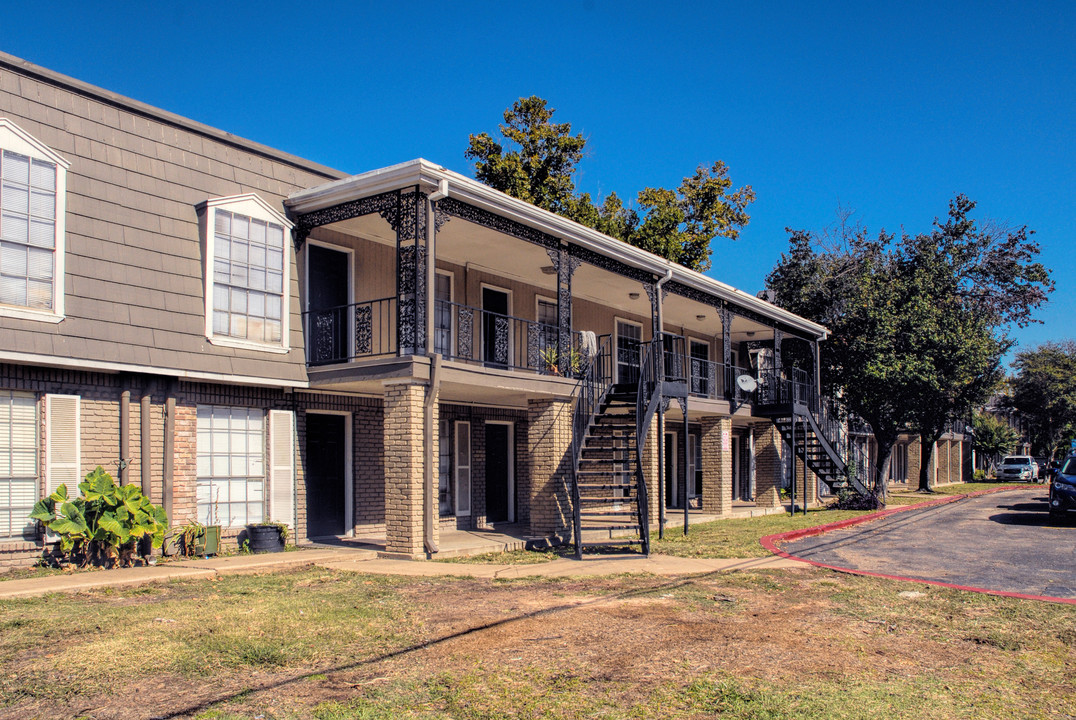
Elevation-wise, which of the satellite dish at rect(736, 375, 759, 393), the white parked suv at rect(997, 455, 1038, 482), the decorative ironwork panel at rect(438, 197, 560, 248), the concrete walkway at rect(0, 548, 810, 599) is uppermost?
the decorative ironwork panel at rect(438, 197, 560, 248)

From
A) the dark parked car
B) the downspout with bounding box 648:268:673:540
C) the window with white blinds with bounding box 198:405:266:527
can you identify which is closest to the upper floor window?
the window with white blinds with bounding box 198:405:266:527

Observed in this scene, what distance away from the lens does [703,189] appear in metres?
34.9

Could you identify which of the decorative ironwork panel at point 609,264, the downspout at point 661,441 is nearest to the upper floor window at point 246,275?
the decorative ironwork panel at point 609,264

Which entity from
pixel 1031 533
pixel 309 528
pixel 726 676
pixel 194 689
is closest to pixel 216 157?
pixel 309 528

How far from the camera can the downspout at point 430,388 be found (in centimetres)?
1288

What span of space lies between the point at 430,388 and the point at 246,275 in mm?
3396

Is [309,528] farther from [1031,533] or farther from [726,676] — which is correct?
[1031,533]

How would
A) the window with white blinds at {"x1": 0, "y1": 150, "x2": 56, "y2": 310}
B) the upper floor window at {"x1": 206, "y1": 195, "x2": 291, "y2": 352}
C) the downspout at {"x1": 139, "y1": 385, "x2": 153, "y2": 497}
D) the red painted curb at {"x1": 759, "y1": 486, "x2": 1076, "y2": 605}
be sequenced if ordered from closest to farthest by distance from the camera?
1. the red painted curb at {"x1": 759, "y1": 486, "x2": 1076, "y2": 605}
2. the window with white blinds at {"x1": 0, "y1": 150, "x2": 56, "y2": 310}
3. the downspout at {"x1": 139, "y1": 385, "x2": 153, "y2": 497}
4. the upper floor window at {"x1": 206, "y1": 195, "x2": 291, "y2": 352}

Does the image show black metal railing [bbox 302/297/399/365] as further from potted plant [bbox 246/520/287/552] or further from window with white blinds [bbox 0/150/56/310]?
window with white blinds [bbox 0/150/56/310]

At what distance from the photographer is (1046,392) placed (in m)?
55.5

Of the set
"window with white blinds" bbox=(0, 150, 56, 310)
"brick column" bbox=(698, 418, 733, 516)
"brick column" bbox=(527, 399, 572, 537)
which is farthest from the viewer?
"brick column" bbox=(698, 418, 733, 516)

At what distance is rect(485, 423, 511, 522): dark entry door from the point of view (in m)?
18.8

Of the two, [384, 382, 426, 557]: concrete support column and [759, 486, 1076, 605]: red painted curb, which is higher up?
[384, 382, 426, 557]: concrete support column

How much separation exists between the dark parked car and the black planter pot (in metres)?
16.3
